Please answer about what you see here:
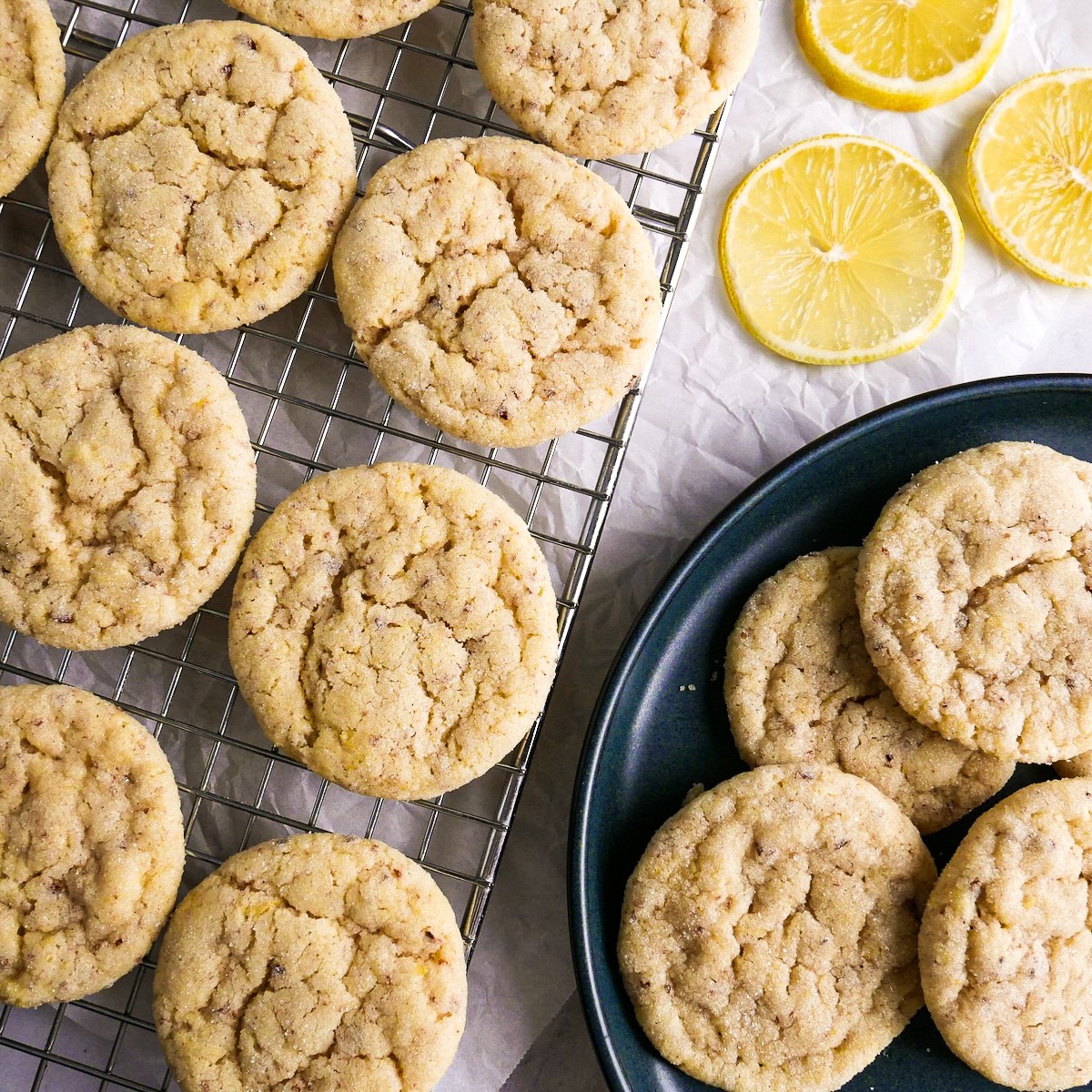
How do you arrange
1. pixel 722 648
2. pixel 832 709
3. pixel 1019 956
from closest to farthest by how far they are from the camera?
pixel 1019 956, pixel 832 709, pixel 722 648

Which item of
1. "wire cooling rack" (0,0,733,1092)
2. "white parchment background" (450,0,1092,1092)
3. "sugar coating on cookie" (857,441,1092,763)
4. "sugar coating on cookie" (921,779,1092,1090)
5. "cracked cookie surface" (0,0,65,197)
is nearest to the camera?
"sugar coating on cookie" (921,779,1092,1090)

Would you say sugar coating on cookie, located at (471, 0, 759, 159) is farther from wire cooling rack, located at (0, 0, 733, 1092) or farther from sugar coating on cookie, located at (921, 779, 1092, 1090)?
sugar coating on cookie, located at (921, 779, 1092, 1090)

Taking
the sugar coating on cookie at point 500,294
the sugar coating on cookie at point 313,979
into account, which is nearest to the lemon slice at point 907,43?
the sugar coating on cookie at point 500,294

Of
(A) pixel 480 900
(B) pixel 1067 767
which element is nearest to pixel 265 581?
(A) pixel 480 900

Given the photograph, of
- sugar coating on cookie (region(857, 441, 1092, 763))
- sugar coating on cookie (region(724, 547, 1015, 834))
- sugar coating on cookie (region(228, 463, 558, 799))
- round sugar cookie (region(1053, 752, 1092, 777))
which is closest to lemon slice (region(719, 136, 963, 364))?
sugar coating on cookie (region(857, 441, 1092, 763))

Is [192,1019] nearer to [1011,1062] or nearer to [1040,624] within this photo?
[1011,1062]

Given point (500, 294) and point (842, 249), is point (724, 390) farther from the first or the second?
point (500, 294)

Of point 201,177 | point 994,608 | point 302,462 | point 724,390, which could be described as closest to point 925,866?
point 994,608
